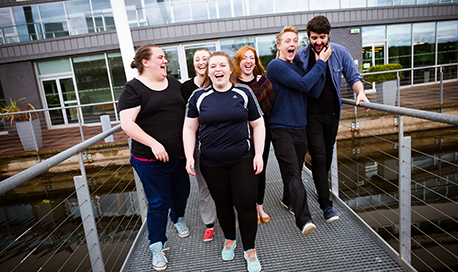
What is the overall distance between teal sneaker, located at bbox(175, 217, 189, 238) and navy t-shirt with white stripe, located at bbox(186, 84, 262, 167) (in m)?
0.88

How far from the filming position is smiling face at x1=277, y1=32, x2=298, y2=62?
6.89 feet

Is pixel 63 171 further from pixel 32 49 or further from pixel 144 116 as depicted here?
pixel 144 116

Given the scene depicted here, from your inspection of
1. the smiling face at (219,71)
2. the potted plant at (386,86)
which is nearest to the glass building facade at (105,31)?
the potted plant at (386,86)

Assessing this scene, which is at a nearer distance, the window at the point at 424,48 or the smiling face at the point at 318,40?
the smiling face at the point at 318,40

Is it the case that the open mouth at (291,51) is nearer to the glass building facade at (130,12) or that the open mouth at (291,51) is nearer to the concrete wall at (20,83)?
the glass building facade at (130,12)

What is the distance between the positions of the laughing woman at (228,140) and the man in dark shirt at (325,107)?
0.61 metres

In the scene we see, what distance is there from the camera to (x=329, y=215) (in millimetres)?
2340

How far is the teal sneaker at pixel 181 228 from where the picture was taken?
2.39m

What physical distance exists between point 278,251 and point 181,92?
1.46 m

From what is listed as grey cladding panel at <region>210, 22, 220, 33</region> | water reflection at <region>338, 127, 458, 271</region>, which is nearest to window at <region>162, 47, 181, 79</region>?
grey cladding panel at <region>210, 22, 220, 33</region>

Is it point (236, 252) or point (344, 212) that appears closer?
point (236, 252)

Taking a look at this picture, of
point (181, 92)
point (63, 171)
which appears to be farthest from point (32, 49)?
point (181, 92)

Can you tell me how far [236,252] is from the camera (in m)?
2.10

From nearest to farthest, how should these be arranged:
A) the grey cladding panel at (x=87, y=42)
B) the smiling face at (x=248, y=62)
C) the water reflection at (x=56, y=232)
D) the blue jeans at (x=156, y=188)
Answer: the blue jeans at (x=156, y=188) → the smiling face at (x=248, y=62) → the water reflection at (x=56, y=232) → the grey cladding panel at (x=87, y=42)
